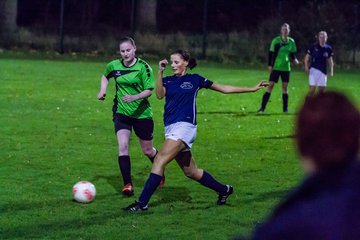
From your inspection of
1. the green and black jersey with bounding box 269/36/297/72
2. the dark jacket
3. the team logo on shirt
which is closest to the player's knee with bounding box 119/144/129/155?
the team logo on shirt

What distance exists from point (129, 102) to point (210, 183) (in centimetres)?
139

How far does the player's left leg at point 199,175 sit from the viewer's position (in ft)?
32.5

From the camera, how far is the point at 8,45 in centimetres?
4141

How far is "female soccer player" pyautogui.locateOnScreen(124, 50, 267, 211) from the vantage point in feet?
31.6

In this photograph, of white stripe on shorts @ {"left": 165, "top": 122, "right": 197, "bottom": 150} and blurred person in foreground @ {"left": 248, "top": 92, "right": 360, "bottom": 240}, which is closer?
blurred person in foreground @ {"left": 248, "top": 92, "right": 360, "bottom": 240}

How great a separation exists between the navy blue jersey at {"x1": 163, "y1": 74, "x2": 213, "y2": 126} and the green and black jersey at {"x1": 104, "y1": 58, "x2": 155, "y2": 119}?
0.92m

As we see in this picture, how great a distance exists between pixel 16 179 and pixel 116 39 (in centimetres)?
3190

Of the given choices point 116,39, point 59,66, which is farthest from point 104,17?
point 59,66

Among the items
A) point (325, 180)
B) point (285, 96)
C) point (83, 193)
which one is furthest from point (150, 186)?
point (285, 96)

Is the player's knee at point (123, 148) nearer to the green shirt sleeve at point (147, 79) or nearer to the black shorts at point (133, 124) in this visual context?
the black shorts at point (133, 124)

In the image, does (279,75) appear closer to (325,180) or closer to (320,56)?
(320,56)

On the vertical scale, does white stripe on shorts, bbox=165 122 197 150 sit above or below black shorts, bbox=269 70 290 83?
above

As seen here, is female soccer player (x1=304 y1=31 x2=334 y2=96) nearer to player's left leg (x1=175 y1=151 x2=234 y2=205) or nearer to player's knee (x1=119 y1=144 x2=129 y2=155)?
player's knee (x1=119 y1=144 x2=129 y2=155)

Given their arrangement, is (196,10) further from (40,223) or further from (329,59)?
(40,223)
